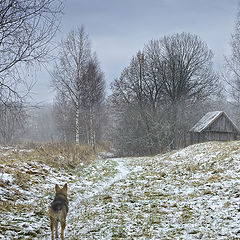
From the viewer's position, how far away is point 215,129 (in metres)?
26.0

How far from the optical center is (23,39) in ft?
14.9

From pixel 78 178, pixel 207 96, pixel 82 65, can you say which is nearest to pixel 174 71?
pixel 207 96

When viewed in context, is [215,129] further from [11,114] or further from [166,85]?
[11,114]

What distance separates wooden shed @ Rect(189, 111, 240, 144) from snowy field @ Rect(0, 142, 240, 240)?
1608 cm

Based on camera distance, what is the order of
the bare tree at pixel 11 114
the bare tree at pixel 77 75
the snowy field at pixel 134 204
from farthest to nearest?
the bare tree at pixel 77 75 < the bare tree at pixel 11 114 < the snowy field at pixel 134 204

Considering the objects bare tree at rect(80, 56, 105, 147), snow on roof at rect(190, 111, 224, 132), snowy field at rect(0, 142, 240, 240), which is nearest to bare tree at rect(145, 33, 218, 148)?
snow on roof at rect(190, 111, 224, 132)

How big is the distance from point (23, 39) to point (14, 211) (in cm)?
425

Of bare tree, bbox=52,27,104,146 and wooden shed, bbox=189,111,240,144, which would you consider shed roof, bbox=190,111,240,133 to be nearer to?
wooden shed, bbox=189,111,240,144

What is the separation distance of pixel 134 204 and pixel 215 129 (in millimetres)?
22841

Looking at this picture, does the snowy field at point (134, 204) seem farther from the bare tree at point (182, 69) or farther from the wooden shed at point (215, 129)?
the bare tree at point (182, 69)

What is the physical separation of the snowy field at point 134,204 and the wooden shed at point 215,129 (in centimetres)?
1608

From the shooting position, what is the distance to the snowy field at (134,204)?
14.2 ft

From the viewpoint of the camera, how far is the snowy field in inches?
171

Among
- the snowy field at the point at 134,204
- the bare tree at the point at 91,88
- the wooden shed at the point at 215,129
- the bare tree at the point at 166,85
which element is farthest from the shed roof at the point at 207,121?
the snowy field at the point at 134,204
